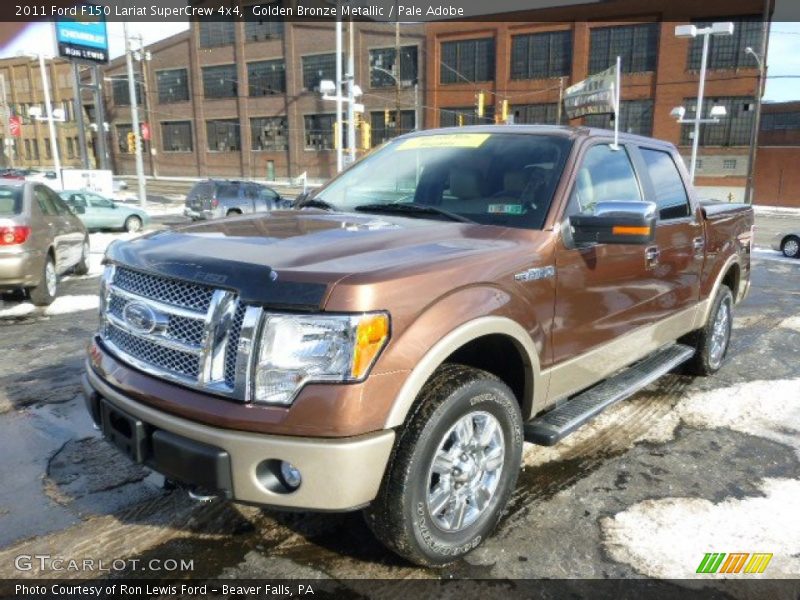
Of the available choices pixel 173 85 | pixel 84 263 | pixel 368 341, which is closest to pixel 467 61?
pixel 173 85

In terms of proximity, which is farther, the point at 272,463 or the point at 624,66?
the point at 624,66

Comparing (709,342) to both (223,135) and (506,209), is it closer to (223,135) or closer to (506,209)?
(506,209)

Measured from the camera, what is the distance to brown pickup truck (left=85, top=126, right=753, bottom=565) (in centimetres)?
221

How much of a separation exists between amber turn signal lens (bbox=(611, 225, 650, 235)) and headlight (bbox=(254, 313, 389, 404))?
138cm

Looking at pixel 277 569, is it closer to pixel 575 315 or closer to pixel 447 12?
pixel 575 315

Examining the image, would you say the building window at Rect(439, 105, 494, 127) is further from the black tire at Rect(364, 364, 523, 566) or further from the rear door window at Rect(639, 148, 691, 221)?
the black tire at Rect(364, 364, 523, 566)

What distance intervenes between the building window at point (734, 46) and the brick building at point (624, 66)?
0.06 meters

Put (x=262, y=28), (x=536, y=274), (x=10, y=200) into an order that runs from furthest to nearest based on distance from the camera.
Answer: (x=262, y=28)
(x=10, y=200)
(x=536, y=274)

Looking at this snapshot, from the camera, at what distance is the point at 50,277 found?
7871mm

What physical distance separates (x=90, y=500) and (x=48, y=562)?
54 centimetres

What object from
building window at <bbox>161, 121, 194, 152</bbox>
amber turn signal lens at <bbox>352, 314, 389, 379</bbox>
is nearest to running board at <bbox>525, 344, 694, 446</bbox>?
amber turn signal lens at <bbox>352, 314, 389, 379</bbox>

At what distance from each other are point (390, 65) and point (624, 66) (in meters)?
17.5

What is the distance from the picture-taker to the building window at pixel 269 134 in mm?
54000

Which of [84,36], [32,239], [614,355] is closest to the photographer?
[614,355]
